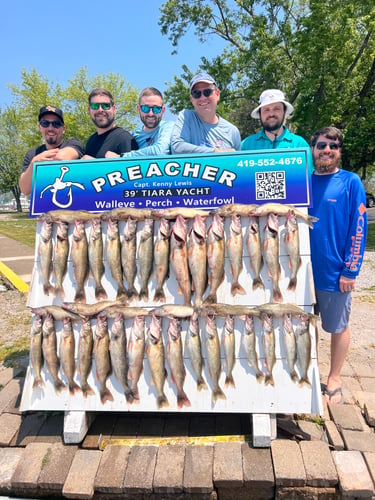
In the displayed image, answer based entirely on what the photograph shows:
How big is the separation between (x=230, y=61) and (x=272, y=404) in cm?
2006

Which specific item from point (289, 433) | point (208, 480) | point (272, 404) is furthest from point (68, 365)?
point (289, 433)

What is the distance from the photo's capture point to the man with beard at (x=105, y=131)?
383 centimetres

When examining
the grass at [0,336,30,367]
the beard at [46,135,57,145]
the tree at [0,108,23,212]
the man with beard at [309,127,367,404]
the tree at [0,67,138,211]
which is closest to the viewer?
the man with beard at [309,127,367,404]

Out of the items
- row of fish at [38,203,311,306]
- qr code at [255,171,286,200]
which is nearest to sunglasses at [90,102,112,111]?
row of fish at [38,203,311,306]

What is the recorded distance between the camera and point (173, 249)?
3.04 metres

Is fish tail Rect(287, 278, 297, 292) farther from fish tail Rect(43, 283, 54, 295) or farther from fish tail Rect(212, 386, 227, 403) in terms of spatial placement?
fish tail Rect(43, 283, 54, 295)

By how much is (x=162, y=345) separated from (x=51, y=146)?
260 centimetres

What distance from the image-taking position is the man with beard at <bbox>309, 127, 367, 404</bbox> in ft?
11.3

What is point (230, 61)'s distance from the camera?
1928 centimetres

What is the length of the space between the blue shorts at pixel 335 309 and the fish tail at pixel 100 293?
7.10ft

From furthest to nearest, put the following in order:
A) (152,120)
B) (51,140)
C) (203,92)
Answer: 1. (51,140)
2. (152,120)
3. (203,92)

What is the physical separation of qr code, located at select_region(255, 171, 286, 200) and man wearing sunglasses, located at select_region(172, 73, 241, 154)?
2.28 ft

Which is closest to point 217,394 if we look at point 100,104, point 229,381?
point 229,381

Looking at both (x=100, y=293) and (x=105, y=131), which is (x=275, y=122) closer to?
(x=105, y=131)
